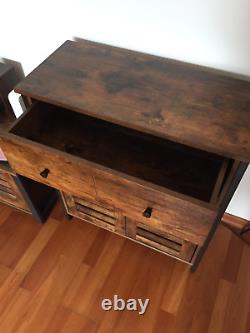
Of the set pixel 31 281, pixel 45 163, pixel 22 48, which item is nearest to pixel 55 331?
pixel 31 281

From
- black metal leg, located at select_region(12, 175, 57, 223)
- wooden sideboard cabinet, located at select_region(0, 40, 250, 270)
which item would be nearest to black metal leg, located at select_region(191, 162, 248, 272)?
wooden sideboard cabinet, located at select_region(0, 40, 250, 270)

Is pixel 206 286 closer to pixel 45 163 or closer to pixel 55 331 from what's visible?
pixel 55 331

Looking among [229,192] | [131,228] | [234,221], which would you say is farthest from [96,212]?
[234,221]

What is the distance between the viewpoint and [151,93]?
88 centimetres

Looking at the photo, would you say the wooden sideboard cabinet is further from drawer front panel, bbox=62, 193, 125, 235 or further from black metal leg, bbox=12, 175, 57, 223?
black metal leg, bbox=12, 175, 57, 223

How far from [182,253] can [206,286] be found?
261mm

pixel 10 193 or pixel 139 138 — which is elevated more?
pixel 139 138

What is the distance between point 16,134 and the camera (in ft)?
3.11

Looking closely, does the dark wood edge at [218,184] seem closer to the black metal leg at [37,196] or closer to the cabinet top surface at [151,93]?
the cabinet top surface at [151,93]

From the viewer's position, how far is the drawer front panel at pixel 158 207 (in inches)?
30.4

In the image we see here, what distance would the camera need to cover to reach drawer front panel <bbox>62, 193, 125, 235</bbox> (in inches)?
43.2

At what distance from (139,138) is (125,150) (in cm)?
8

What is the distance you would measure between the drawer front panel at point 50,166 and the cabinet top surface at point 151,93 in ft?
0.48

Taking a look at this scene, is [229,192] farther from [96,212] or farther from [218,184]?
[96,212]
